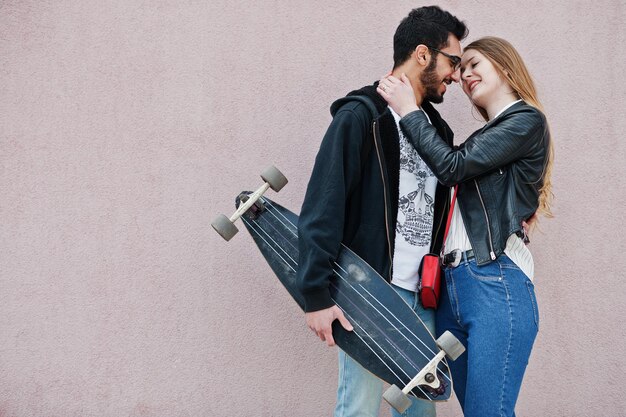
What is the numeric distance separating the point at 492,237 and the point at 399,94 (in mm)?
573

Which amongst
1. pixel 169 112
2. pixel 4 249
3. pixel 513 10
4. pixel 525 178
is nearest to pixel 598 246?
pixel 525 178

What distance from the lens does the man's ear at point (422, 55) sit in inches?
80.5

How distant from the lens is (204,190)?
8.24 ft

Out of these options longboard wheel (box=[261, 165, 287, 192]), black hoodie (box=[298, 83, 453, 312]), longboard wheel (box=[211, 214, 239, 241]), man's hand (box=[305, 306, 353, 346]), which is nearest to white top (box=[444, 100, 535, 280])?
black hoodie (box=[298, 83, 453, 312])

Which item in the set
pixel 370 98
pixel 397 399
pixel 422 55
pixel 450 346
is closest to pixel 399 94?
pixel 370 98

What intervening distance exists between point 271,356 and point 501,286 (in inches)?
44.8

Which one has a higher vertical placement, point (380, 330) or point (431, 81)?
point (431, 81)

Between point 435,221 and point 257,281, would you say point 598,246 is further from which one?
point 257,281

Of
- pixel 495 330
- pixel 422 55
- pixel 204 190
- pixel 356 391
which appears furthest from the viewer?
pixel 204 190

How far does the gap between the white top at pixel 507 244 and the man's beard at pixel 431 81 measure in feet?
0.81

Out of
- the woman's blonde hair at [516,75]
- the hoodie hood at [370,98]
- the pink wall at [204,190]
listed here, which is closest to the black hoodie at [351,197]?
the hoodie hood at [370,98]

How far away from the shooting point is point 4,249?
2.46 metres

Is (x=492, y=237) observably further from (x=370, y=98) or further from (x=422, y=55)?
(x=422, y=55)

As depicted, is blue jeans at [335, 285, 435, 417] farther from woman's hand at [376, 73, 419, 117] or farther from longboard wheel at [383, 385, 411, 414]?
woman's hand at [376, 73, 419, 117]
